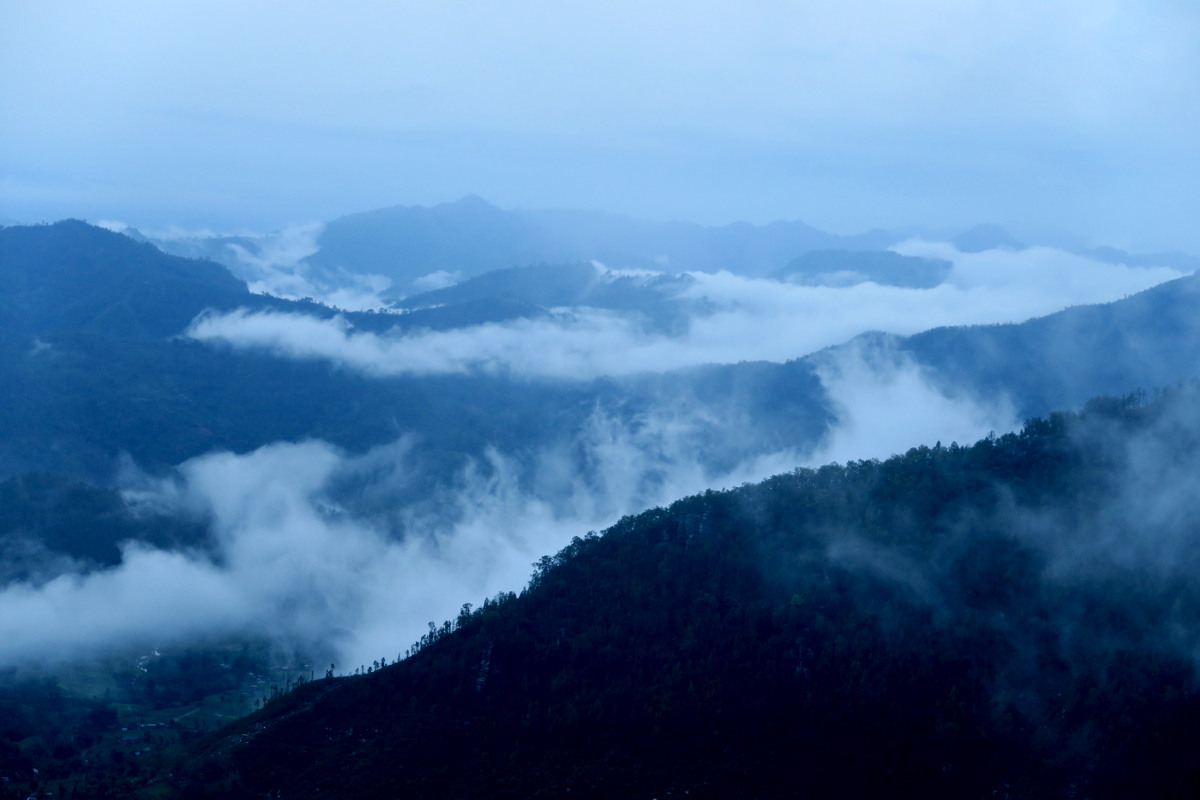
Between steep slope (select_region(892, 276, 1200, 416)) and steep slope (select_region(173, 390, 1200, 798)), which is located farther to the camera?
steep slope (select_region(892, 276, 1200, 416))

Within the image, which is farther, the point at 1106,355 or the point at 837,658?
the point at 1106,355

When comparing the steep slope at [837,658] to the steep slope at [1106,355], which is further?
the steep slope at [1106,355]

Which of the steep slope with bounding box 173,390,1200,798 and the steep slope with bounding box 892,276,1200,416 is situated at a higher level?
the steep slope with bounding box 892,276,1200,416

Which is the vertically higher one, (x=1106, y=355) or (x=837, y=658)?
(x=1106, y=355)

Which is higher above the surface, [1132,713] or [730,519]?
[730,519]

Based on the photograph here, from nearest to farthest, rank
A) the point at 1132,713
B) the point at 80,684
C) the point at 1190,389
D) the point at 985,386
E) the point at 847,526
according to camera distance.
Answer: the point at 1132,713 → the point at 847,526 → the point at 1190,389 → the point at 80,684 → the point at 985,386

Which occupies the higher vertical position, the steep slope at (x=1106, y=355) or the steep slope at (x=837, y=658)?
the steep slope at (x=1106, y=355)

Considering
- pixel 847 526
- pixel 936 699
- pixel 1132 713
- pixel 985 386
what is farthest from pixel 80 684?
pixel 985 386

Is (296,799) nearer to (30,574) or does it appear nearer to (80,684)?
(80,684)
